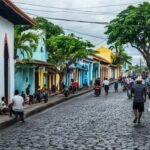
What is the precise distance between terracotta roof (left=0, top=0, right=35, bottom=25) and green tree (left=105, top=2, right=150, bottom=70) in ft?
101

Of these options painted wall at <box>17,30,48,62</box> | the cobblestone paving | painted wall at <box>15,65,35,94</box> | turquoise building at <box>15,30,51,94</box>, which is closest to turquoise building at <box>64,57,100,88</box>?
painted wall at <box>17,30,48,62</box>

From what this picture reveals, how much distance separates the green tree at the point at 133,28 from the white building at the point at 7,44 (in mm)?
30485

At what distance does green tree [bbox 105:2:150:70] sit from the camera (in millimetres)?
53594

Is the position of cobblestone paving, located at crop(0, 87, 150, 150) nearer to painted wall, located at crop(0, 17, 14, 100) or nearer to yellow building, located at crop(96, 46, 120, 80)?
painted wall, located at crop(0, 17, 14, 100)

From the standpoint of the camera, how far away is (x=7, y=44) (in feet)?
75.9

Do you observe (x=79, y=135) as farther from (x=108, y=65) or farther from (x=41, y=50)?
(x=108, y=65)

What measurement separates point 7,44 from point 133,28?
31.9 meters

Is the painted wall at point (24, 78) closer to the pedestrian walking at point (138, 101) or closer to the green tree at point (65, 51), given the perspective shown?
the green tree at point (65, 51)

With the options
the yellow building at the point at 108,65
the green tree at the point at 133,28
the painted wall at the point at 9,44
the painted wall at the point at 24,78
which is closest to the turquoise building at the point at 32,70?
the painted wall at the point at 24,78

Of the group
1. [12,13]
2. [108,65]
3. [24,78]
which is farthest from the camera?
[108,65]

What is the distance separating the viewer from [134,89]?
57.0 ft

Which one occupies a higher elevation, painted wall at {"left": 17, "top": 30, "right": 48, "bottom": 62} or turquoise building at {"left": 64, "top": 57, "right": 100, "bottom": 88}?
painted wall at {"left": 17, "top": 30, "right": 48, "bottom": 62}

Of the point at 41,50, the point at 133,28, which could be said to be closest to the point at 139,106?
the point at 41,50

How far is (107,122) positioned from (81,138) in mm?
4955
